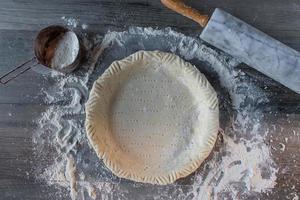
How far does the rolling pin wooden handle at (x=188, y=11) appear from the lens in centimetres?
117

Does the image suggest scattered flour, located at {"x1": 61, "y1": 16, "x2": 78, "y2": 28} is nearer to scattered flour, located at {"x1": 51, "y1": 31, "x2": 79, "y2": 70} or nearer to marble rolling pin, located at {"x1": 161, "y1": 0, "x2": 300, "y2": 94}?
scattered flour, located at {"x1": 51, "y1": 31, "x2": 79, "y2": 70}

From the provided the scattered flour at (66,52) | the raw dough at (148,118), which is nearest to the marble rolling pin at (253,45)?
the raw dough at (148,118)

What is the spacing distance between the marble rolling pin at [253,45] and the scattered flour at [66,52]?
30cm

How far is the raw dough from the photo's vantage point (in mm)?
1212

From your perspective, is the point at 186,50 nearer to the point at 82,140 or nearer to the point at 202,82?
the point at 202,82

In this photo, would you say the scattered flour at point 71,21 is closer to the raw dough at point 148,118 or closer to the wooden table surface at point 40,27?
the wooden table surface at point 40,27

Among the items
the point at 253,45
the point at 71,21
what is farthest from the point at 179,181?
the point at 71,21

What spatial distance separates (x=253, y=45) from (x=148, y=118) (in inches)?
12.0

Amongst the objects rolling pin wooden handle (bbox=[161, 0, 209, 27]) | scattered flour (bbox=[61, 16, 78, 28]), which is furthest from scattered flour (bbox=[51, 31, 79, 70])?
rolling pin wooden handle (bbox=[161, 0, 209, 27])

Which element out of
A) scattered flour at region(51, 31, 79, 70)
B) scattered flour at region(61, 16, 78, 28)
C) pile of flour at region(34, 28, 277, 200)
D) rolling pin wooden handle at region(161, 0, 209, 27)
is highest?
rolling pin wooden handle at region(161, 0, 209, 27)

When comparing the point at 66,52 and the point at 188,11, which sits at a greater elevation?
the point at 188,11

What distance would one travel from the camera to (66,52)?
1211 millimetres

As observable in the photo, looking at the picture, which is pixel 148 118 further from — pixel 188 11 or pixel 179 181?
pixel 188 11

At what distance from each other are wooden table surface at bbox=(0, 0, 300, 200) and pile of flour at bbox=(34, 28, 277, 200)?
25 millimetres
